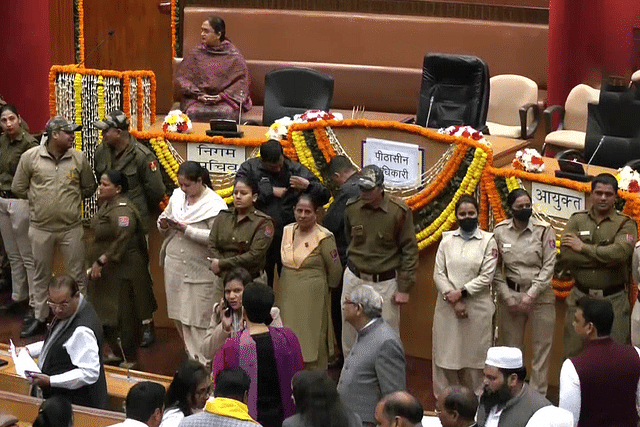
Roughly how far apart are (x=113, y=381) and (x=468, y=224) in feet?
7.47

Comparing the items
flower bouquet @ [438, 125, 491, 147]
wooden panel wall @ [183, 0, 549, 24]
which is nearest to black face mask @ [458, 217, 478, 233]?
flower bouquet @ [438, 125, 491, 147]

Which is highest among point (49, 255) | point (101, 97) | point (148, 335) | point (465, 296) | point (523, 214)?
point (101, 97)

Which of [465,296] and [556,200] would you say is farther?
[556,200]

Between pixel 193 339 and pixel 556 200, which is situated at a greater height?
pixel 556 200

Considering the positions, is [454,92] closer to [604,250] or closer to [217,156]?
[217,156]

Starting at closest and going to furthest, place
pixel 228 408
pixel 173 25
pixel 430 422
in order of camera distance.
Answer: pixel 228 408 → pixel 430 422 → pixel 173 25

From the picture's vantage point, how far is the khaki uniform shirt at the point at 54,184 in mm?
9609

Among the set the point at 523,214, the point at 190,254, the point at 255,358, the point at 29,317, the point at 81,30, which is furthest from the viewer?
the point at 81,30

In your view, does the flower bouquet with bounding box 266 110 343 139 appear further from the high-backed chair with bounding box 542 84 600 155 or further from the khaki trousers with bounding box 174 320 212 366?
the high-backed chair with bounding box 542 84 600 155

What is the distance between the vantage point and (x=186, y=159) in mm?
9914

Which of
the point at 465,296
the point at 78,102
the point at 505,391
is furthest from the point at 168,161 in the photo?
the point at 505,391

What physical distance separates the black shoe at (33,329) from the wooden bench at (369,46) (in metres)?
2.97

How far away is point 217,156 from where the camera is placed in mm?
9789

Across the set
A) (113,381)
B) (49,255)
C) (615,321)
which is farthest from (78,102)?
(615,321)
